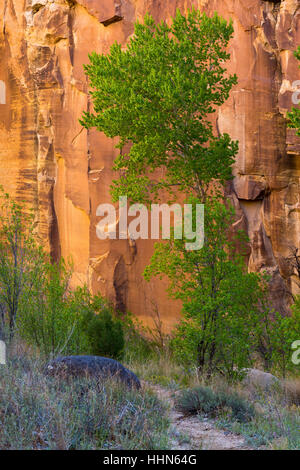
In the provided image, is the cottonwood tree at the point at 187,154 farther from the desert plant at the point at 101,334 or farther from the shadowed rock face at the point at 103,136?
the shadowed rock face at the point at 103,136

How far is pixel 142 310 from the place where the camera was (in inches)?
659

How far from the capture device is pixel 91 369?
287 inches

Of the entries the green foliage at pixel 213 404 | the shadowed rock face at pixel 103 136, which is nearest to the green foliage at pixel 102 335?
the green foliage at pixel 213 404

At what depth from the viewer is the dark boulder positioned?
7.14 m

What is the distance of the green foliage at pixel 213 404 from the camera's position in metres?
7.05

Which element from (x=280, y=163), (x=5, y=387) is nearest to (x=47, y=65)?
(x=280, y=163)

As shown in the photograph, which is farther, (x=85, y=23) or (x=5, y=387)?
(x=85, y=23)

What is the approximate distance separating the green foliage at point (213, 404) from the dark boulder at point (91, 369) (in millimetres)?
718

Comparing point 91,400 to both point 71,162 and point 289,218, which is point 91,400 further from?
point 71,162

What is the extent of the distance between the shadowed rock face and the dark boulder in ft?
26.6

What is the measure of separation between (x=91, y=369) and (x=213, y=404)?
1.72 metres

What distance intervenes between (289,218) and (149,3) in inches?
303

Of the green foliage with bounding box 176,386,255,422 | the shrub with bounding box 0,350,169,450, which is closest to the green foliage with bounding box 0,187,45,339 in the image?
the shrub with bounding box 0,350,169,450
